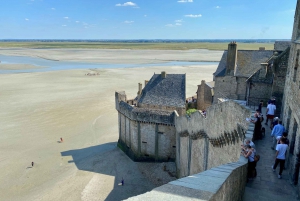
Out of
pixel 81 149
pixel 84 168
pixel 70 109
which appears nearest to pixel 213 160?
pixel 84 168

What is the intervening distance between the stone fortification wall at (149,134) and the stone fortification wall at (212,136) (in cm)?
285

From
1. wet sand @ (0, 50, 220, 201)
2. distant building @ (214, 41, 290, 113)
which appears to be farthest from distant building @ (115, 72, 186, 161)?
distant building @ (214, 41, 290, 113)

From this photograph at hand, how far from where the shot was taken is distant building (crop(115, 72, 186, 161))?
72.5 feet

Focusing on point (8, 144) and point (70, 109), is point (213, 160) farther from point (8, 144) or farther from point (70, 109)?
point (70, 109)

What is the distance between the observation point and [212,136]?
13.2 metres

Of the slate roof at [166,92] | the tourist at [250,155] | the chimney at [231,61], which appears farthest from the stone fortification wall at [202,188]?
the chimney at [231,61]

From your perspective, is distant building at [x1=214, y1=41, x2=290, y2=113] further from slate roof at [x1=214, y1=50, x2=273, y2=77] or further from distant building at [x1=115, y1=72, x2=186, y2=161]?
distant building at [x1=115, y1=72, x2=186, y2=161]

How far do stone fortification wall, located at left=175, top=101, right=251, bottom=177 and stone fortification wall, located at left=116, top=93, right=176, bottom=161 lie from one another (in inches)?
112

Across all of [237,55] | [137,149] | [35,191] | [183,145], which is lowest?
[35,191]

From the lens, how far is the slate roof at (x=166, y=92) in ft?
81.0

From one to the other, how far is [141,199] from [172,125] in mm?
17533

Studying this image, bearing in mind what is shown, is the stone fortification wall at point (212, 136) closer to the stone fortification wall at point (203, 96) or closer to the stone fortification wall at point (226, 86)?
Result: the stone fortification wall at point (226, 86)

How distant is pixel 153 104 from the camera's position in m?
25.2

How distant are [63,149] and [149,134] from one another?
10.1 m
